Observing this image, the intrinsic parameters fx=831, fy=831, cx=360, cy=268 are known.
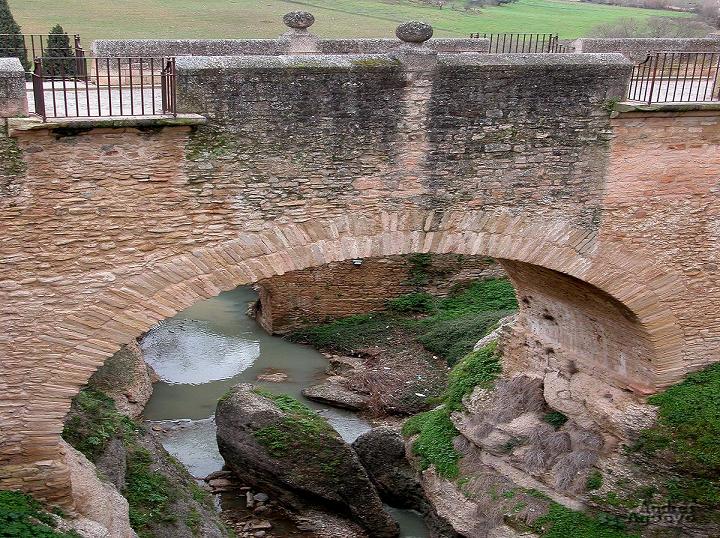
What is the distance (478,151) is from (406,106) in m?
0.85

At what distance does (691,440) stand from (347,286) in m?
8.55

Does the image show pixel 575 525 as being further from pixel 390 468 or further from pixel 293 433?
pixel 293 433

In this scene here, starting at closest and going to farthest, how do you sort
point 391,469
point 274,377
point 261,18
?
point 391,469 < point 274,377 < point 261,18

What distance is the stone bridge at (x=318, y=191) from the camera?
687 cm

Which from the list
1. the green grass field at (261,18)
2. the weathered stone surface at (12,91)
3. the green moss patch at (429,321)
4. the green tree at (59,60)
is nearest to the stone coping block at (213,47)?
the green tree at (59,60)

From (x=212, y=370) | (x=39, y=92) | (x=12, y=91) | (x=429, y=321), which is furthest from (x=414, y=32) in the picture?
(x=212, y=370)

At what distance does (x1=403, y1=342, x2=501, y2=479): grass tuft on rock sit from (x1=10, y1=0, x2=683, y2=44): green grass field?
55.2ft

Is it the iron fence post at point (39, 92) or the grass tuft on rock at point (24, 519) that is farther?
the grass tuft on rock at point (24, 519)

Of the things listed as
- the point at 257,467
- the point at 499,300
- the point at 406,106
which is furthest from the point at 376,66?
the point at 499,300

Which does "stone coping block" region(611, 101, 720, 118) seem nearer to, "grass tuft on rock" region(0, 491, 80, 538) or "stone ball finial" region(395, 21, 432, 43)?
"stone ball finial" region(395, 21, 432, 43)

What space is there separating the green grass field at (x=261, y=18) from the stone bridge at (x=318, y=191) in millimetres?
18491

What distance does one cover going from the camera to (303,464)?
10.2 metres

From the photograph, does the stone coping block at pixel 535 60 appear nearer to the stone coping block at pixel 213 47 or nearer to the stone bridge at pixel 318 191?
the stone bridge at pixel 318 191

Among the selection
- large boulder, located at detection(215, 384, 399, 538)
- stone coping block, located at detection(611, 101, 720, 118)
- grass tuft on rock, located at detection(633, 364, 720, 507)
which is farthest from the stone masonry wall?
stone coping block, located at detection(611, 101, 720, 118)
